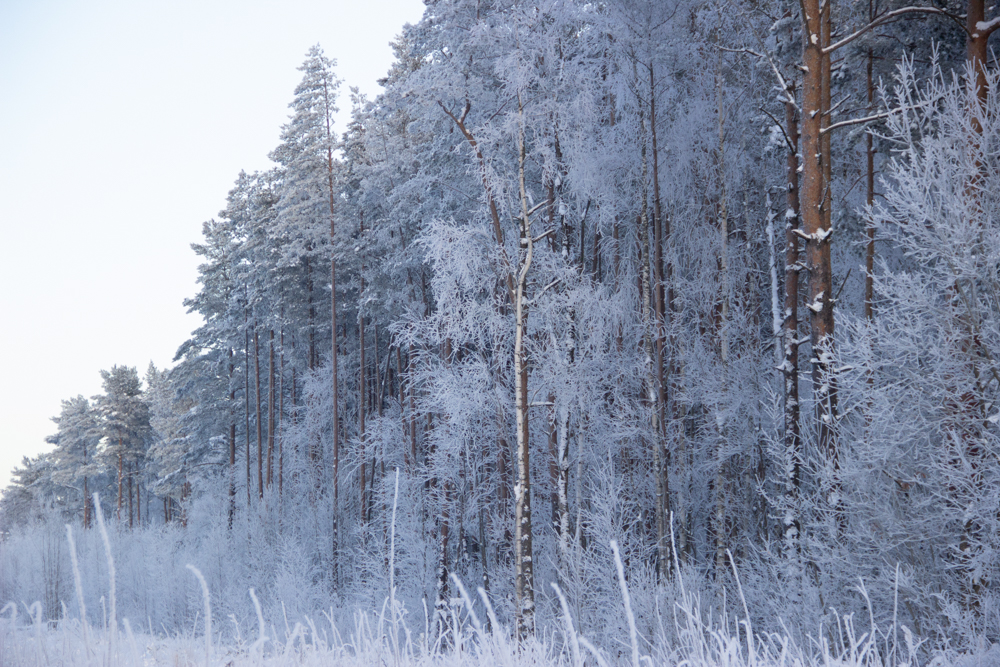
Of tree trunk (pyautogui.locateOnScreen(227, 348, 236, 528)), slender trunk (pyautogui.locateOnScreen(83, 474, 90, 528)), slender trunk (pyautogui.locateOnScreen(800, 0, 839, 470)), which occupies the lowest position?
slender trunk (pyautogui.locateOnScreen(83, 474, 90, 528))

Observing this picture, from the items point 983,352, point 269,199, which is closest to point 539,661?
point 983,352

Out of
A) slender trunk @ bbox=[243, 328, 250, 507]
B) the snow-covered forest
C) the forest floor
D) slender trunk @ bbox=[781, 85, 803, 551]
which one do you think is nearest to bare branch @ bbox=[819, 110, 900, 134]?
the snow-covered forest

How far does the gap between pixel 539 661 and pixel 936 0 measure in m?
10.4

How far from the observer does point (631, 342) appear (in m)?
15.1

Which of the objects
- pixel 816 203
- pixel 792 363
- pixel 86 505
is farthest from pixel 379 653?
pixel 86 505

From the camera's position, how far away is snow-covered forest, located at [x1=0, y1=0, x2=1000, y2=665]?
6570 millimetres

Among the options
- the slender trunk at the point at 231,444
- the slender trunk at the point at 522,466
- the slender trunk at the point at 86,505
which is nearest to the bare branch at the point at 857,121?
the slender trunk at the point at 522,466

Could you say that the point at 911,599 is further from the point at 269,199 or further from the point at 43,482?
the point at 43,482

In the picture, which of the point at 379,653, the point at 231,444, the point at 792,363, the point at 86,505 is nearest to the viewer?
the point at 379,653

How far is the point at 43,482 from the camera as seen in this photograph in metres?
39.5

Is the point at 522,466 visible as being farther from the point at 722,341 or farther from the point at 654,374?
the point at 722,341

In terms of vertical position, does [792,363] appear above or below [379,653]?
above

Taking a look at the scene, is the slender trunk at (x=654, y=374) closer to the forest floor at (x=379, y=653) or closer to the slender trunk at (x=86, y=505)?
the forest floor at (x=379, y=653)

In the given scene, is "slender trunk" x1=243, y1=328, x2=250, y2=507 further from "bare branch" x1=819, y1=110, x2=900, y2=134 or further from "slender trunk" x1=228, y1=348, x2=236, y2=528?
"bare branch" x1=819, y1=110, x2=900, y2=134
